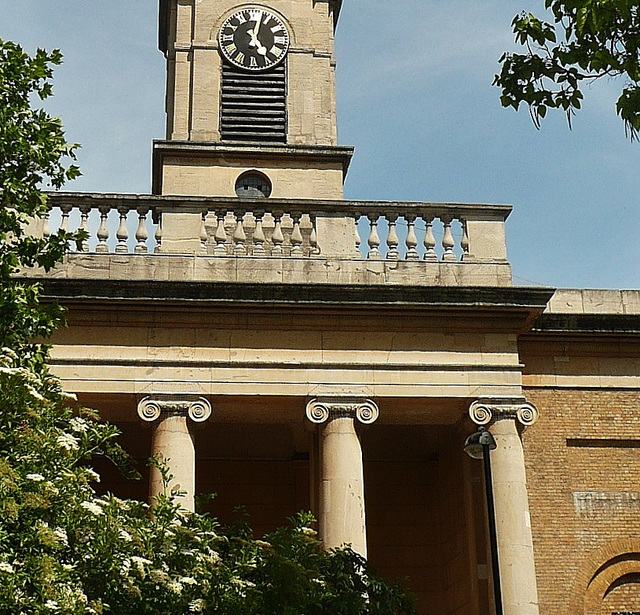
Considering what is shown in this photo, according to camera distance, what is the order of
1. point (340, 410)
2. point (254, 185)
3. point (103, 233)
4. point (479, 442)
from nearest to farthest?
point (479, 442) < point (340, 410) < point (103, 233) < point (254, 185)

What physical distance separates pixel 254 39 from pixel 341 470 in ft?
40.5

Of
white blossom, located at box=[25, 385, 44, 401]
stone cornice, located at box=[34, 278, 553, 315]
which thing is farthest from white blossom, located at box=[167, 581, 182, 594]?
stone cornice, located at box=[34, 278, 553, 315]

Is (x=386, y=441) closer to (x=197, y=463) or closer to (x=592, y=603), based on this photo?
(x=197, y=463)

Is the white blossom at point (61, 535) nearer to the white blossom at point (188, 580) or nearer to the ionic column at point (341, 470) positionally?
the white blossom at point (188, 580)

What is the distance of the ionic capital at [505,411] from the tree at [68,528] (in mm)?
4260

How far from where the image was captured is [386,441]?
22.7 m

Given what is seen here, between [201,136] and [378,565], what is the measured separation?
10021 millimetres

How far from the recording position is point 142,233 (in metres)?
19.3

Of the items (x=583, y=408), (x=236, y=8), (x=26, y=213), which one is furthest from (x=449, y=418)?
(x=236, y=8)

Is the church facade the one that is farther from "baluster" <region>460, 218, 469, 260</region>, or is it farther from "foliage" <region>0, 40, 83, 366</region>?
"foliage" <region>0, 40, 83, 366</region>

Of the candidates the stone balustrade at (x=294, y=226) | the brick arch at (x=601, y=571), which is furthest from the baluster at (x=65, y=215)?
the brick arch at (x=601, y=571)

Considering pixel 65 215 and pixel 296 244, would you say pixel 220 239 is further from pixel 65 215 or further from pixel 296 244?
pixel 65 215

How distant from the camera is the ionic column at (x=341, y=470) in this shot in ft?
58.2

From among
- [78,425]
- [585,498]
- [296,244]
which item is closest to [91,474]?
[78,425]
